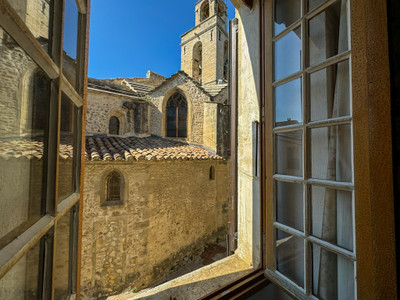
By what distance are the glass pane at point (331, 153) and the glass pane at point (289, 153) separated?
9cm

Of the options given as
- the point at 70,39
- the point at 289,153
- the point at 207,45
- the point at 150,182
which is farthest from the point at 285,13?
the point at 207,45

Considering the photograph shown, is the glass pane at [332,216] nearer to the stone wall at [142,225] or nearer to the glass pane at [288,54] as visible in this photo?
the glass pane at [288,54]

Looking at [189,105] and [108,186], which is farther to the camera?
[189,105]

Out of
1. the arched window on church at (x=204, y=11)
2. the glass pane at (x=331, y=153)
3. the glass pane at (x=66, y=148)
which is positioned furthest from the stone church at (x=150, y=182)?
the arched window on church at (x=204, y=11)

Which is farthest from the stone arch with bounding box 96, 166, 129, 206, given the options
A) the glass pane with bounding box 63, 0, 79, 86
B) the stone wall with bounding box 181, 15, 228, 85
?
the stone wall with bounding box 181, 15, 228, 85

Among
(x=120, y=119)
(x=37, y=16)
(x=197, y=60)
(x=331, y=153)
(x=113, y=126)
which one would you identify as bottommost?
(x=331, y=153)

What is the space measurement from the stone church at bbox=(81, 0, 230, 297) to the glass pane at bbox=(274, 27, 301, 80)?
4812 mm

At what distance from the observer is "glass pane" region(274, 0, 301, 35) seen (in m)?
1.32

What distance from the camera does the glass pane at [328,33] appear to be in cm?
104

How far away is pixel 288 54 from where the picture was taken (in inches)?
52.7

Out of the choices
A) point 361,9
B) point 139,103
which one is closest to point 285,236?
point 361,9

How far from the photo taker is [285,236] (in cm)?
129

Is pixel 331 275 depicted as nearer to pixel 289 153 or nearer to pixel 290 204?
pixel 290 204

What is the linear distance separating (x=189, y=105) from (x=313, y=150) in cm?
855
